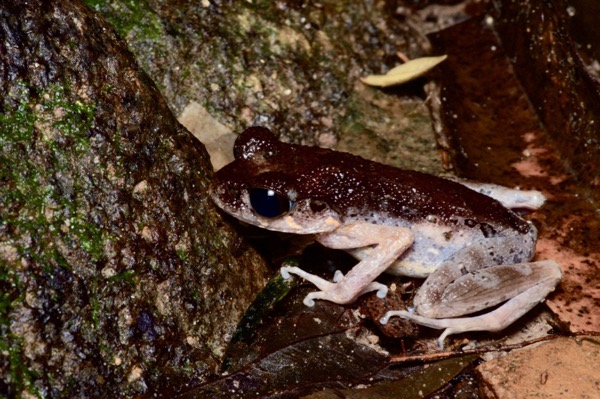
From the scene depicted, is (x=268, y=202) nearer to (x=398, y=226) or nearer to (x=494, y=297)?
(x=398, y=226)

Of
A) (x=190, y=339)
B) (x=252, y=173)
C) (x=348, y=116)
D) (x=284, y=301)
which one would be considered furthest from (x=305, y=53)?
(x=190, y=339)

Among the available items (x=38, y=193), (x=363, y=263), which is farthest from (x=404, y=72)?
(x=38, y=193)

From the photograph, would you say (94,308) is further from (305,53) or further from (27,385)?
(305,53)

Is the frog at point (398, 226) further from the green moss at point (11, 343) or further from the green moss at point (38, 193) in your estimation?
the green moss at point (11, 343)

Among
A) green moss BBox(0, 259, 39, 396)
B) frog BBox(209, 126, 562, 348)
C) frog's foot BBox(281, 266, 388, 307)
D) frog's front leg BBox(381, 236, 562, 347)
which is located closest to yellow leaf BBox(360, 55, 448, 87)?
frog BBox(209, 126, 562, 348)

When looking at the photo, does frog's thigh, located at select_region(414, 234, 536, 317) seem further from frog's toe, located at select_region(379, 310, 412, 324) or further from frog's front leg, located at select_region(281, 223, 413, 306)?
frog's front leg, located at select_region(281, 223, 413, 306)

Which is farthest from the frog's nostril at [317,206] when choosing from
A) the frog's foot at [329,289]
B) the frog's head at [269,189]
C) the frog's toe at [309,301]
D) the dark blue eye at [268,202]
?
the frog's toe at [309,301]

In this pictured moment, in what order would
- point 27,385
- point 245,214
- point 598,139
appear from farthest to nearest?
point 598,139, point 245,214, point 27,385
